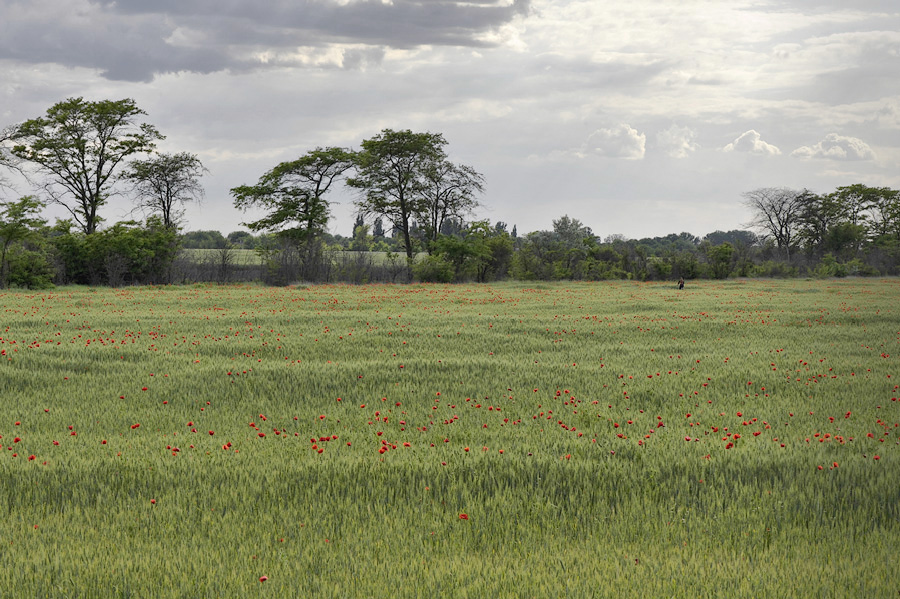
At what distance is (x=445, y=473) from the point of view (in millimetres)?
5176

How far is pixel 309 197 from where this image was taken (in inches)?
1813

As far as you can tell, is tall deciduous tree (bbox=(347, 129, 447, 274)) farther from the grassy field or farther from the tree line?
the grassy field

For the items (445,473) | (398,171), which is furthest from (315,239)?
(445,473)

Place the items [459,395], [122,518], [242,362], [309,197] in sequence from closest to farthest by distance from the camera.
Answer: [122,518] → [459,395] → [242,362] → [309,197]

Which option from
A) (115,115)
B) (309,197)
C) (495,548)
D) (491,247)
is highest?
(115,115)

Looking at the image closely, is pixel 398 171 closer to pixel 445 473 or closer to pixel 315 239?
pixel 315 239

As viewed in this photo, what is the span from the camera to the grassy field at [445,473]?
3.67 m

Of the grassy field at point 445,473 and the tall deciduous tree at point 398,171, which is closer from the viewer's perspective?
the grassy field at point 445,473

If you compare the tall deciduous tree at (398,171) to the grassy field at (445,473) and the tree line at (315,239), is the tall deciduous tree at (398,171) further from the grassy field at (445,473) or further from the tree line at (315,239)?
the grassy field at (445,473)

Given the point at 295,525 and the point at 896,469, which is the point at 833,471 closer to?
the point at 896,469

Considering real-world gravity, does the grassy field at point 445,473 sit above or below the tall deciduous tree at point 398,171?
below

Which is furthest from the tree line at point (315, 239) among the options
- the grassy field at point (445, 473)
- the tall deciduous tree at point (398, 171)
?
the grassy field at point (445, 473)

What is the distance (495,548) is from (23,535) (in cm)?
320

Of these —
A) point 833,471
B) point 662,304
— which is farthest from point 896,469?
point 662,304
